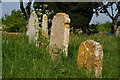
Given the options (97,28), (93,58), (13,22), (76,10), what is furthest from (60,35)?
(97,28)

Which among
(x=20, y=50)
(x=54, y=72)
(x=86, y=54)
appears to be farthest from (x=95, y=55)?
(x=20, y=50)

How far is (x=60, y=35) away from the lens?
6516mm

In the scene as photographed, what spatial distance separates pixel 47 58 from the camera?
579 cm

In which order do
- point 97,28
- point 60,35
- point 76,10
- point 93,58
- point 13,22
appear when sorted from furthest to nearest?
1. point 97,28
2. point 13,22
3. point 76,10
4. point 60,35
5. point 93,58

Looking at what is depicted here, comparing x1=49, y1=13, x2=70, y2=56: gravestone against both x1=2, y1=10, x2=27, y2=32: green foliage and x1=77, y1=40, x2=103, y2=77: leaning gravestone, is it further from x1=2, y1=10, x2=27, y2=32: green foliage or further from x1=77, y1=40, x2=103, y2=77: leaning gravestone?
x1=2, y1=10, x2=27, y2=32: green foliage

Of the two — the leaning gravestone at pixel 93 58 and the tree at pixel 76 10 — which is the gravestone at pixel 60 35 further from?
the tree at pixel 76 10

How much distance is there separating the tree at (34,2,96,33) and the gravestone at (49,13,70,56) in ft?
46.8

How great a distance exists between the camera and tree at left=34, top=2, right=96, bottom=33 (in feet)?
69.0

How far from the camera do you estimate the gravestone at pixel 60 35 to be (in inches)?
252

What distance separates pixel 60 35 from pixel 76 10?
15.1 metres

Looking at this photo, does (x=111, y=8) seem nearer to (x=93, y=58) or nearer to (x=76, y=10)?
(x=76, y=10)

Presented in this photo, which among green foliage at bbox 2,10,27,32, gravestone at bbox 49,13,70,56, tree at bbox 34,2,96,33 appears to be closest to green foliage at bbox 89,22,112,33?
tree at bbox 34,2,96,33

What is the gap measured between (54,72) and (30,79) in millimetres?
646

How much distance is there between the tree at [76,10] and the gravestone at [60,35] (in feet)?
46.8
